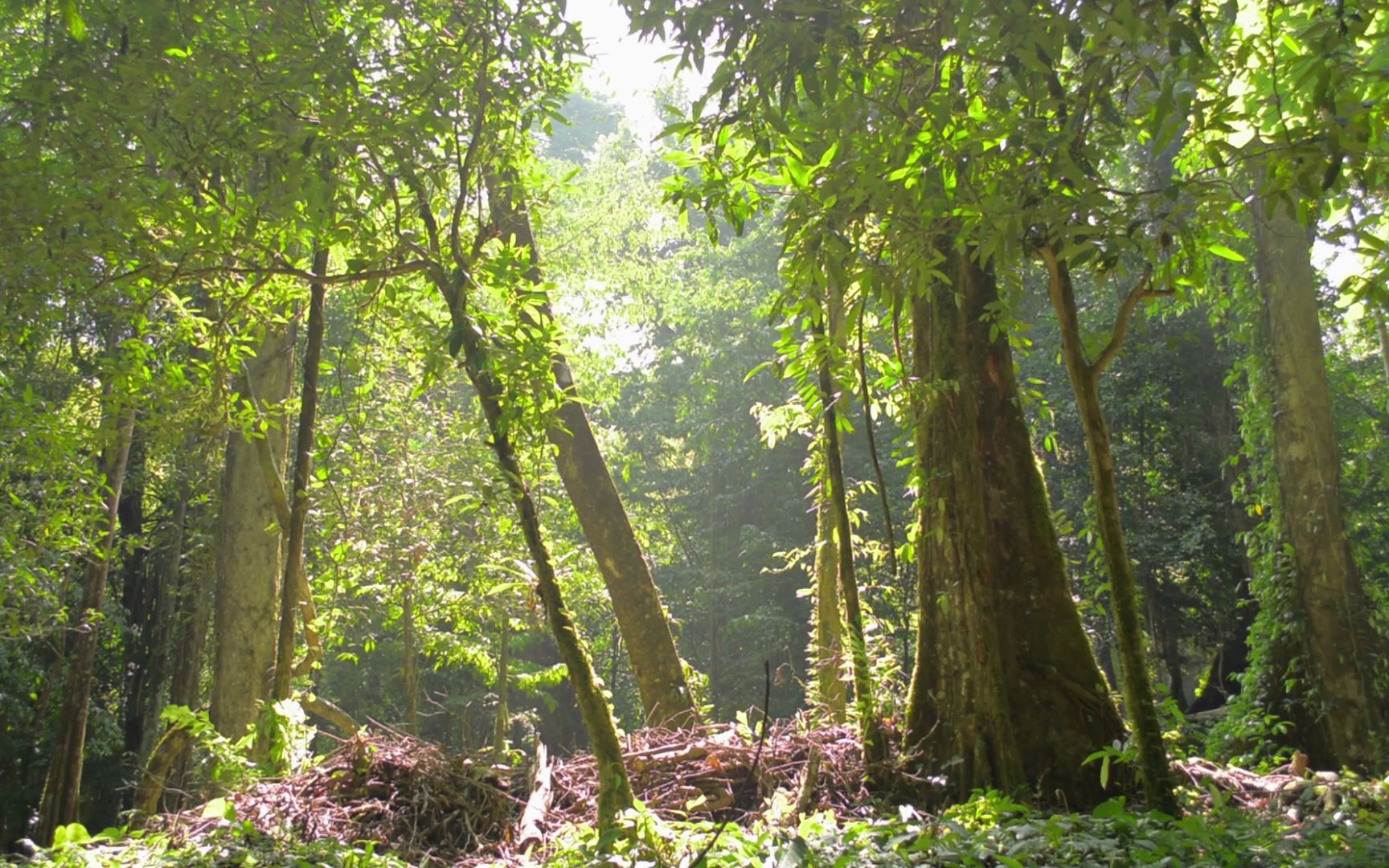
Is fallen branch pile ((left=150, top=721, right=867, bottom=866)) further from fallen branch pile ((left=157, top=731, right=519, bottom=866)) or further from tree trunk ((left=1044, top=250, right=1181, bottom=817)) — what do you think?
tree trunk ((left=1044, top=250, right=1181, bottom=817))

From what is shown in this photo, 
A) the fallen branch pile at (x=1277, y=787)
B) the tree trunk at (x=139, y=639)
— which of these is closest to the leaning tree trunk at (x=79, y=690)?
the tree trunk at (x=139, y=639)

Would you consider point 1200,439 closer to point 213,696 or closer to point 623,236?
point 623,236

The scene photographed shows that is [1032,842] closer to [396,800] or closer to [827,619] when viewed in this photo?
[396,800]

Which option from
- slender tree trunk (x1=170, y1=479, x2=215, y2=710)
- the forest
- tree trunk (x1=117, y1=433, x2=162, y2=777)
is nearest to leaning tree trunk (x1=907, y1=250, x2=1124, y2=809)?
the forest

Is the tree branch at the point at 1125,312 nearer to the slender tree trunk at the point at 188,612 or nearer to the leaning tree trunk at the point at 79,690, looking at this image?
the leaning tree trunk at the point at 79,690

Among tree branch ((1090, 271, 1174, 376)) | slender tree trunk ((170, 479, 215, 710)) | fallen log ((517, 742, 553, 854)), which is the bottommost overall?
fallen log ((517, 742, 553, 854))

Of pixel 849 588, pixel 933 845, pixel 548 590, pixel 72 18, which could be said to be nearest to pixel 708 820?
pixel 849 588

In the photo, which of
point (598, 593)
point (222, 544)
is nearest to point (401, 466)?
point (222, 544)

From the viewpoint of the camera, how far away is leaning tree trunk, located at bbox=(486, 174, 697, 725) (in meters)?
6.30

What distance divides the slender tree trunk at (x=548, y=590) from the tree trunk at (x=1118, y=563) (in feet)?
5.74

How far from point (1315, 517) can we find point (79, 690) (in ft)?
38.6

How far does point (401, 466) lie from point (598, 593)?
2452mm

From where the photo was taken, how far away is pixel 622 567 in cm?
655

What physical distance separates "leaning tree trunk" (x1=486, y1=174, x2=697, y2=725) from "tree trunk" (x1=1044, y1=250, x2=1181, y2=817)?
3200 millimetres
